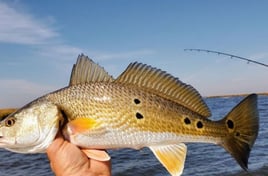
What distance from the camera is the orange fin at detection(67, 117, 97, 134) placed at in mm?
3643

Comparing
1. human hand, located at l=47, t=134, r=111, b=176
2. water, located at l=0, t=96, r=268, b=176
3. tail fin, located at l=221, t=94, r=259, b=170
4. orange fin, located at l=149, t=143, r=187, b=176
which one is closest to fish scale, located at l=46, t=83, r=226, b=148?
orange fin, located at l=149, t=143, r=187, b=176

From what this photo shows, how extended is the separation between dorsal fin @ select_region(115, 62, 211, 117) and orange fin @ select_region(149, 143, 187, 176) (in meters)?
0.40

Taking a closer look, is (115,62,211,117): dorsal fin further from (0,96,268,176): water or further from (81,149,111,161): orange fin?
(0,96,268,176): water

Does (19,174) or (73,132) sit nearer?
(73,132)

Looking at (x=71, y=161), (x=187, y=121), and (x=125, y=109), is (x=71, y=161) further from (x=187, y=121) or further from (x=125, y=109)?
(x=187, y=121)

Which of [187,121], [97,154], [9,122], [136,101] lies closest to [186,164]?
[187,121]

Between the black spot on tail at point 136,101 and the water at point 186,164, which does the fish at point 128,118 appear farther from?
the water at point 186,164

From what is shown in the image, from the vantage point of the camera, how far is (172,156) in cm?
394

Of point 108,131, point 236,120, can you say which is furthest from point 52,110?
point 236,120

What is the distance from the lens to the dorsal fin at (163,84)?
3.87m

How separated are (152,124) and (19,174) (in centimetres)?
1444

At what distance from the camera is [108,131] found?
12.1 ft

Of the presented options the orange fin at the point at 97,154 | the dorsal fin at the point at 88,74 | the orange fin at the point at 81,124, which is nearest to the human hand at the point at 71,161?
the orange fin at the point at 97,154

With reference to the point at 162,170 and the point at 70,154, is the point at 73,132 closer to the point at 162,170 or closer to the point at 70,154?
the point at 70,154
